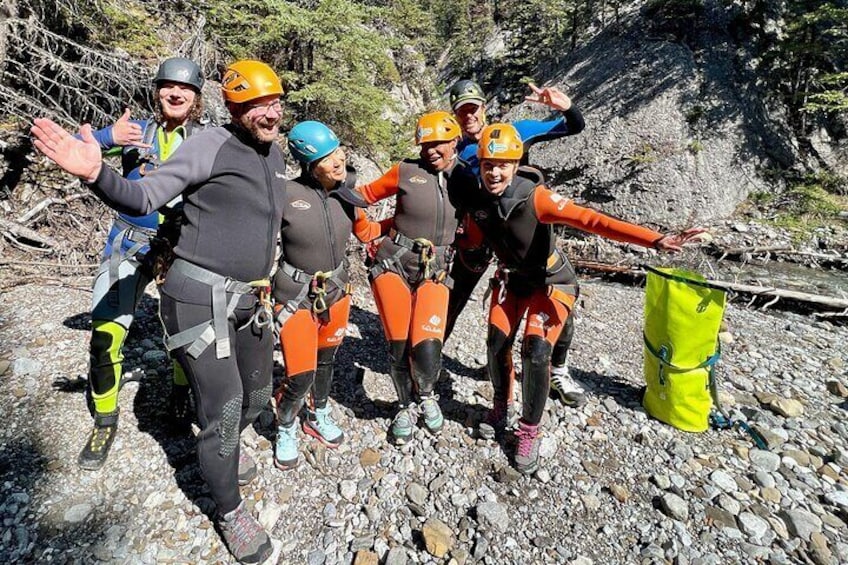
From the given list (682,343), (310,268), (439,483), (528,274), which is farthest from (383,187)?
(682,343)

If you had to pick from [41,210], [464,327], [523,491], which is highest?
[41,210]

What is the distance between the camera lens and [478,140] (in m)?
4.84

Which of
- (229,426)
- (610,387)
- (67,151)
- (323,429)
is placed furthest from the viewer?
(610,387)

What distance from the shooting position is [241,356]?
319 centimetres

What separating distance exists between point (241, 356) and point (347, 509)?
5.31 feet

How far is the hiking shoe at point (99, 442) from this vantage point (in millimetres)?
3844

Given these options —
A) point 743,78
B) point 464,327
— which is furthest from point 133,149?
point 743,78

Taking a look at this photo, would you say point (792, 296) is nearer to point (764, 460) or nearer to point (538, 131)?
point (764, 460)

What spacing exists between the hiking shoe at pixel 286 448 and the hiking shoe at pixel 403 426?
95cm

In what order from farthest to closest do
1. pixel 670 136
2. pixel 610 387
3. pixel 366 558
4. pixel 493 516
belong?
pixel 670 136 < pixel 610 387 < pixel 493 516 < pixel 366 558

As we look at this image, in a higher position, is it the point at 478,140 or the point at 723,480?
the point at 478,140

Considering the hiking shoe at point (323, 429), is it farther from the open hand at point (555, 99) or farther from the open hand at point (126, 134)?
the open hand at point (555, 99)

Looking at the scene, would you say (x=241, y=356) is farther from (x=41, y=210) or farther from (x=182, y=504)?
(x=41, y=210)

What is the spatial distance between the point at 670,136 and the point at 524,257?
1867cm
